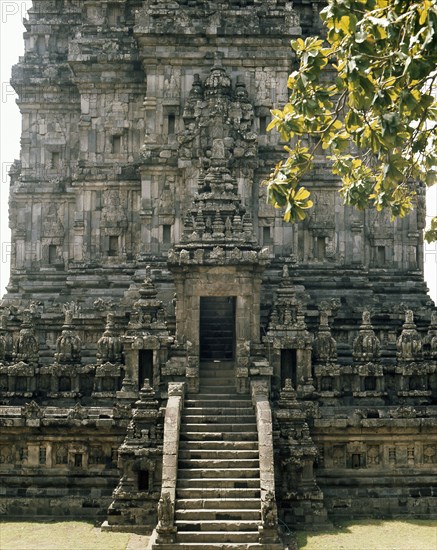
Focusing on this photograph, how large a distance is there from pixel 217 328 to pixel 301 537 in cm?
1053

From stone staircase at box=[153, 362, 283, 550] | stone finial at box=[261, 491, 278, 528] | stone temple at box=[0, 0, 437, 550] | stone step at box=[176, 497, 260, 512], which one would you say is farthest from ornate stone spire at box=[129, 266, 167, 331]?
stone finial at box=[261, 491, 278, 528]

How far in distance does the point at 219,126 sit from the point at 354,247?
672 cm

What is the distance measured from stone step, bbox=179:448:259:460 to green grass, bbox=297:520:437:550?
91.8 inches

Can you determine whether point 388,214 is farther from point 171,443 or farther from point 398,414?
point 171,443

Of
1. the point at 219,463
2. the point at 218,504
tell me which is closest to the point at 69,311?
the point at 219,463

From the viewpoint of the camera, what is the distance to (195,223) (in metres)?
30.7

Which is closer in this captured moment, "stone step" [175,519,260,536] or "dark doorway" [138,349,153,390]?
"stone step" [175,519,260,536]

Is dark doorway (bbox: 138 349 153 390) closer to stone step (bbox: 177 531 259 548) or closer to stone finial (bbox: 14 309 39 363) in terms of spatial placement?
stone finial (bbox: 14 309 39 363)

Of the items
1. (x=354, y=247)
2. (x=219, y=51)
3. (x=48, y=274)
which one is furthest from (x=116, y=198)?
(x=354, y=247)

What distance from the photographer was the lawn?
915 inches

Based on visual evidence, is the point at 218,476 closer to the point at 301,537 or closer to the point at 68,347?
the point at 301,537

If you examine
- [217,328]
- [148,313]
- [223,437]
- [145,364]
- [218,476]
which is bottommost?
[218,476]

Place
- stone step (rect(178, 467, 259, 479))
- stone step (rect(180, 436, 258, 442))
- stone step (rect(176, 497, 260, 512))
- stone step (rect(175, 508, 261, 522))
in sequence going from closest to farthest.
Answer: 1. stone step (rect(175, 508, 261, 522))
2. stone step (rect(176, 497, 260, 512))
3. stone step (rect(178, 467, 259, 479))
4. stone step (rect(180, 436, 258, 442))

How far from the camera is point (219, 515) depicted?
23.4 meters
